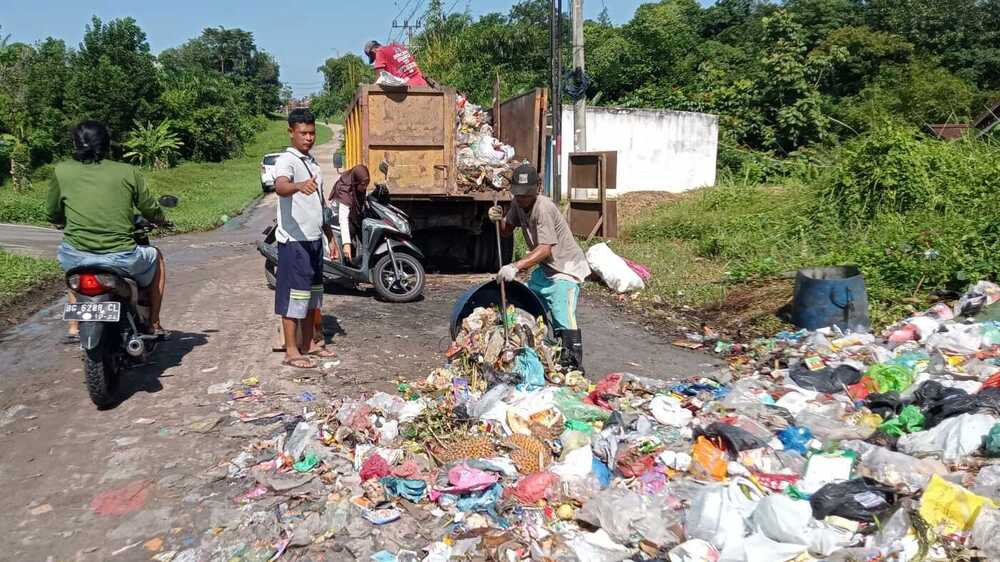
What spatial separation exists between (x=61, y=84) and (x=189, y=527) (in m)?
38.0

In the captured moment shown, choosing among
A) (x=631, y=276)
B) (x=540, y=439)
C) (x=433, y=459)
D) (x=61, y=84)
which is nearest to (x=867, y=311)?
(x=631, y=276)

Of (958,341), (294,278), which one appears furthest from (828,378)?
(294,278)

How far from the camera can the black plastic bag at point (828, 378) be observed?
17.1 ft

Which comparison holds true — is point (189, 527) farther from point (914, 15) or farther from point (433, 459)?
point (914, 15)

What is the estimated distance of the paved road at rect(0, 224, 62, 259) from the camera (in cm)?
1160

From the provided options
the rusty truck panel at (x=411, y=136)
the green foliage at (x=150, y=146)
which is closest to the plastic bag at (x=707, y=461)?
the rusty truck panel at (x=411, y=136)

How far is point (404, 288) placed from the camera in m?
8.13

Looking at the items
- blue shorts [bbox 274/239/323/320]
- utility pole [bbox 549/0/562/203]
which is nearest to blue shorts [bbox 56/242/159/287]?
blue shorts [bbox 274/239/323/320]

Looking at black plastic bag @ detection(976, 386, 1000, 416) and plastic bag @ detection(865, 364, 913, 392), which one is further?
plastic bag @ detection(865, 364, 913, 392)

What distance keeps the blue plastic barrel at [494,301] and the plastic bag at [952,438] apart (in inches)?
95.4

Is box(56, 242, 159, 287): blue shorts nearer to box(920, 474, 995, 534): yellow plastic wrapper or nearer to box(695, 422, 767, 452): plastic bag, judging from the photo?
box(695, 422, 767, 452): plastic bag

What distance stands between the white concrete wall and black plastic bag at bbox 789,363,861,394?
603 inches

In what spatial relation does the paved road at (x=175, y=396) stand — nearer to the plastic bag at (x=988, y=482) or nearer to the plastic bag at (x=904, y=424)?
the plastic bag at (x=904, y=424)

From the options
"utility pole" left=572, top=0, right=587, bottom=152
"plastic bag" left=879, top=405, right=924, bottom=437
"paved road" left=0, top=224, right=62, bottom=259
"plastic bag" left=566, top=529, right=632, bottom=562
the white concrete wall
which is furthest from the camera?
the white concrete wall
